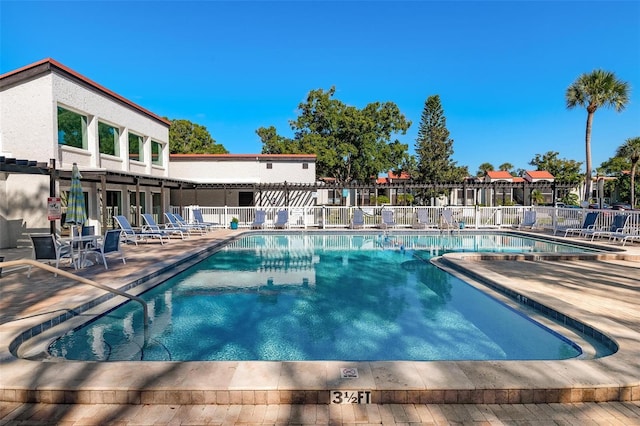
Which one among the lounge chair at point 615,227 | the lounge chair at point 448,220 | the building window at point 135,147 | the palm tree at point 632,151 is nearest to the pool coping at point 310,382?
the lounge chair at point 615,227

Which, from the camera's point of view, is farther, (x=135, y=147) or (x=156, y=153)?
(x=156, y=153)

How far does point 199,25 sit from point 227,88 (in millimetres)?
12910

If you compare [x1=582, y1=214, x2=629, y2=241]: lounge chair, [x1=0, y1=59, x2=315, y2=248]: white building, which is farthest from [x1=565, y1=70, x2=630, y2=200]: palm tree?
[x1=0, y1=59, x2=315, y2=248]: white building

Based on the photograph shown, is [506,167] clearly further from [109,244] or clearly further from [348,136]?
[109,244]

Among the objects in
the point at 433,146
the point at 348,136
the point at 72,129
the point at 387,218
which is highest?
the point at 348,136

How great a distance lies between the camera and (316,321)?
5.54 meters

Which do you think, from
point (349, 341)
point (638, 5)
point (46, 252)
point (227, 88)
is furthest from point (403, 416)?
point (227, 88)

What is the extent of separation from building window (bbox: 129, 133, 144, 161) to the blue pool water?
11.2m

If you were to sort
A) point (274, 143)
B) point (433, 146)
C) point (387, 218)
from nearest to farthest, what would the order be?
point (387, 218)
point (433, 146)
point (274, 143)

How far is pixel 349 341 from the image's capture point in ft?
15.6

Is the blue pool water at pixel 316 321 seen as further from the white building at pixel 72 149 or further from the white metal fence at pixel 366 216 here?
the white metal fence at pixel 366 216

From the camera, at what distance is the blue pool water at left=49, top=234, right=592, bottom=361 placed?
4.34 metres

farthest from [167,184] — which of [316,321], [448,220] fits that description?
[316,321]

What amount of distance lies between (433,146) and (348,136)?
39.2ft
